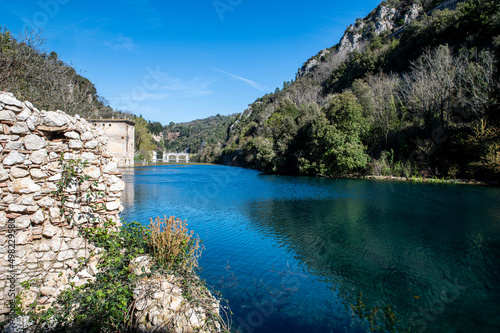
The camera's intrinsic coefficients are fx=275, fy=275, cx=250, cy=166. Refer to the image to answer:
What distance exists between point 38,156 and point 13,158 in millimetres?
374

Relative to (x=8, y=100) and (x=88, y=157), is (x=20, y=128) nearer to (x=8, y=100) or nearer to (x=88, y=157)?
(x=8, y=100)

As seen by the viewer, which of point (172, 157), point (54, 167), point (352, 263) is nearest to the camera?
point (54, 167)

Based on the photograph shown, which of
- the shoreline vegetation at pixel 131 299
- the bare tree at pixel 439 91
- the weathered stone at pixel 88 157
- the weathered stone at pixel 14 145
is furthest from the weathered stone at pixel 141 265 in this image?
the bare tree at pixel 439 91

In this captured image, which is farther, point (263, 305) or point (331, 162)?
point (331, 162)

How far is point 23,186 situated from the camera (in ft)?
16.5

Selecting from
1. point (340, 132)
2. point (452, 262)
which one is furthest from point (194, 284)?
point (340, 132)

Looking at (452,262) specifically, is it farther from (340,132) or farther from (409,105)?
(409,105)

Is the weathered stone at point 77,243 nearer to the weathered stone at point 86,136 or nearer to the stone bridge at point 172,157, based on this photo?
the weathered stone at point 86,136

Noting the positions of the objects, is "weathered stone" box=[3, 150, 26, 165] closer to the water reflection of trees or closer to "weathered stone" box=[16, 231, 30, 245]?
"weathered stone" box=[16, 231, 30, 245]

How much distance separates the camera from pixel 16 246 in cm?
→ 490

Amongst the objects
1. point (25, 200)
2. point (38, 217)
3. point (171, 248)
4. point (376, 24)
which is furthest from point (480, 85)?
point (376, 24)

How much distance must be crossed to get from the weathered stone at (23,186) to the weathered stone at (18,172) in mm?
74

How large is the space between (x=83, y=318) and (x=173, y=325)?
1.45 m

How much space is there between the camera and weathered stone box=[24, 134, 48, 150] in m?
5.14
